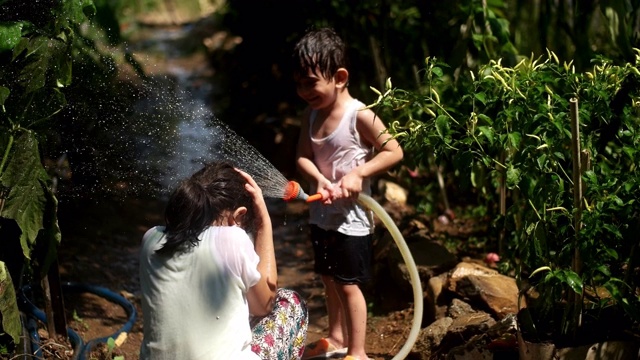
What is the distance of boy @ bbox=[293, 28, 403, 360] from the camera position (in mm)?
3307

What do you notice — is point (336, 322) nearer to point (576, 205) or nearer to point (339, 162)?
point (339, 162)

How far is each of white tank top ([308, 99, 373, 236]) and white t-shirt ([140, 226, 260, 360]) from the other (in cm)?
81

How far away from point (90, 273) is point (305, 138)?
1.65 metres

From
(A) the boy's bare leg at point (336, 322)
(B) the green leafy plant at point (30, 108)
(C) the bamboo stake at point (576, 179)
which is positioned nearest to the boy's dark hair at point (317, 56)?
(B) the green leafy plant at point (30, 108)

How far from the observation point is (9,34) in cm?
307

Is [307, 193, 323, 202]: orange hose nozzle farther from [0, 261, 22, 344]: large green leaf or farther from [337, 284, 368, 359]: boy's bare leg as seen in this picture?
[0, 261, 22, 344]: large green leaf

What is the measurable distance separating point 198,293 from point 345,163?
1.00 meters

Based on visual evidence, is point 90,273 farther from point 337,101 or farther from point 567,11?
point 567,11

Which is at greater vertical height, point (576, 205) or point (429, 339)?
point (576, 205)

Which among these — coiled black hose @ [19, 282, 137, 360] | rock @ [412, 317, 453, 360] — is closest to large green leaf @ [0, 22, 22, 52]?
coiled black hose @ [19, 282, 137, 360]

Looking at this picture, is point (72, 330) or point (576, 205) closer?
point (576, 205)

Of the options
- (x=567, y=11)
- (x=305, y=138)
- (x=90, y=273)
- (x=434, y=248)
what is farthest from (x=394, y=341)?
(x=567, y=11)

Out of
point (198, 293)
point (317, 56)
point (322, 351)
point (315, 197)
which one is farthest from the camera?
point (322, 351)

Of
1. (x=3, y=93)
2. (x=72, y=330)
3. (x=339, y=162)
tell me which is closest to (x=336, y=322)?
(x=339, y=162)
